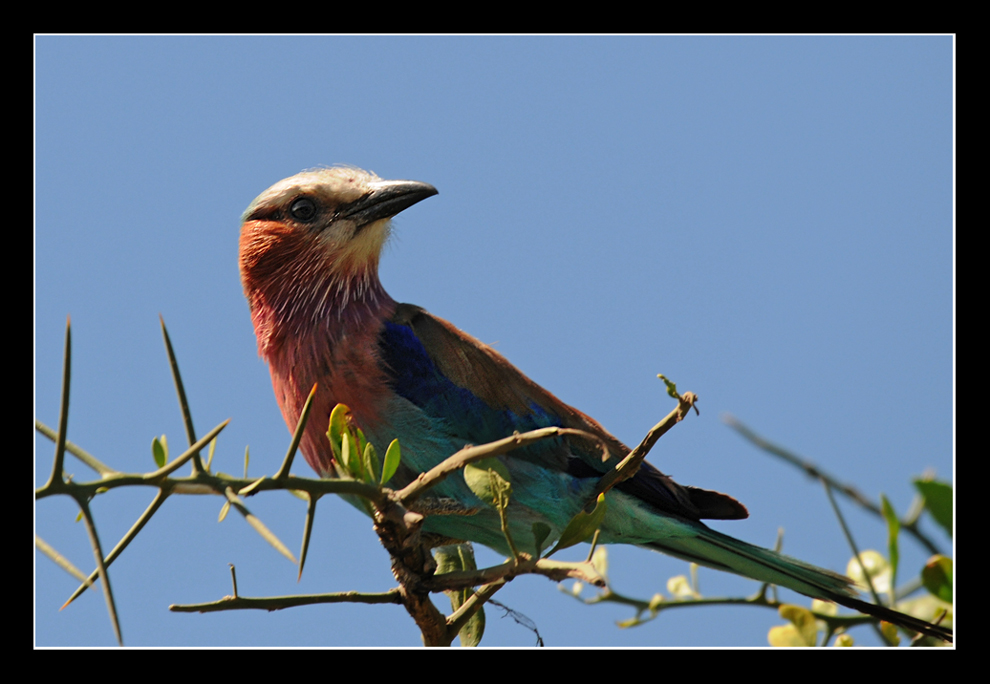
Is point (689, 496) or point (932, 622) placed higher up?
point (689, 496)

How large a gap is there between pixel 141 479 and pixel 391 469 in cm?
63

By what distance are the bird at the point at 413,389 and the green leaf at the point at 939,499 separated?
440mm

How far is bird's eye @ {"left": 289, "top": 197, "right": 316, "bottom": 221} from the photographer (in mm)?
4121

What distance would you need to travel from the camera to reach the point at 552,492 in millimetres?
3543

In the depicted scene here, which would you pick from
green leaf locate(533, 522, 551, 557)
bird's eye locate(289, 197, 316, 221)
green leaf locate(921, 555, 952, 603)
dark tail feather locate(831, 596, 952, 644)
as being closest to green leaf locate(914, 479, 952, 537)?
green leaf locate(921, 555, 952, 603)

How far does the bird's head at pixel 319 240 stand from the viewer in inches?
154

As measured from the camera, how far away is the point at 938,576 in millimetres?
2697

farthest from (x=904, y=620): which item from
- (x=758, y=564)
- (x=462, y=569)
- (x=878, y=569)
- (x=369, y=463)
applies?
(x=369, y=463)

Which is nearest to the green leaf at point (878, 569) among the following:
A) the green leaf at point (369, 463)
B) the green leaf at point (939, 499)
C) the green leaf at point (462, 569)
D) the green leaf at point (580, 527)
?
the green leaf at point (939, 499)

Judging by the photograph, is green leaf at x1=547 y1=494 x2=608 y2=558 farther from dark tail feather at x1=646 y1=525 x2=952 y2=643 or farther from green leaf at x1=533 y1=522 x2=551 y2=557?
dark tail feather at x1=646 y1=525 x2=952 y2=643

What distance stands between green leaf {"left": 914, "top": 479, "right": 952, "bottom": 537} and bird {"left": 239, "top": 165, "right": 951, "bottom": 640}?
440 mm

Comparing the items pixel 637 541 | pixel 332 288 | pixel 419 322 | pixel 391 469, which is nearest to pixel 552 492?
pixel 637 541

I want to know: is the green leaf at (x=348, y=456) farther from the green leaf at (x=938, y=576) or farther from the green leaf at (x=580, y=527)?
the green leaf at (x=938, y=576)

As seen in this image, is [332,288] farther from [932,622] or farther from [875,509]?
[932,622]
